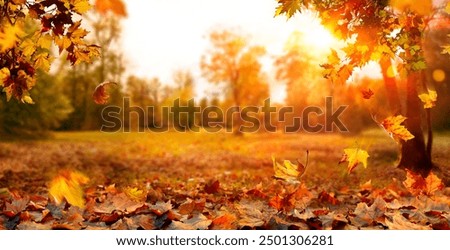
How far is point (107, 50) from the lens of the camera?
2662 centimetres

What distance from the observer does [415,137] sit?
8.11m

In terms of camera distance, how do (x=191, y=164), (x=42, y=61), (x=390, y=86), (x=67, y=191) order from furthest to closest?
(x=191, y=164) → (x=390, y=86) → (x=67, y=191) → (x=42, y=61)

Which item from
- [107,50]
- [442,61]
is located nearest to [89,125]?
[107,50]

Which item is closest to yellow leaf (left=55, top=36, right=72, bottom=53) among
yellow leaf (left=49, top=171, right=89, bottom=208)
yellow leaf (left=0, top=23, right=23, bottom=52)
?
yellow leaf (left=0, top=23, right=23, bottom=52)

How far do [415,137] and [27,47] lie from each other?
6.31 meters

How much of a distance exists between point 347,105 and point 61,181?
49.3 ft

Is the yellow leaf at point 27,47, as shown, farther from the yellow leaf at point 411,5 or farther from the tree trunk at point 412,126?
the tree trunk at point 412,126

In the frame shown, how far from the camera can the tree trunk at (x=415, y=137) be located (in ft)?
26.5

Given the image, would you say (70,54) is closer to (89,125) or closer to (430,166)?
(430,166)

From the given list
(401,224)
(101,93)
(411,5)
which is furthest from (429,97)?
(101,93)

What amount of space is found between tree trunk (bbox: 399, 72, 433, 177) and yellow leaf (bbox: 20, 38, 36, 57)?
609 cm

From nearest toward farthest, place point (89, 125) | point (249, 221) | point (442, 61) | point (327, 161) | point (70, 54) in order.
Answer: point (70, 54) < point (249, 221) < point (442, 61) < point (327, 161) < point (89, 125)

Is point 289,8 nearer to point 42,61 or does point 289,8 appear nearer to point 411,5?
point 411,5

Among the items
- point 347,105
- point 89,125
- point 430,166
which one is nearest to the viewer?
point 430,166
